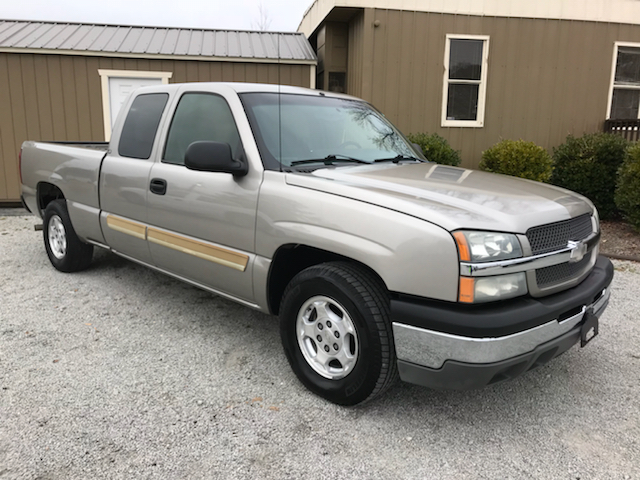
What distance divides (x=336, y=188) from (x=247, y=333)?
1686 mm

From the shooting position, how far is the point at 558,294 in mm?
2631

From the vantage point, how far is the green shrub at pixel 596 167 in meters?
8.17

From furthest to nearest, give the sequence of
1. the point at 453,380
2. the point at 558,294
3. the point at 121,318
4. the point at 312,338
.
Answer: the point at 121,318 → the point at 312,338 → the point at 558,294 → the point at 453,380

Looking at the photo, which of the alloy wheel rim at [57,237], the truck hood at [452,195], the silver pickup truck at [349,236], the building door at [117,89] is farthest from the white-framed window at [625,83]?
the alloy wheel rim at [57,237]

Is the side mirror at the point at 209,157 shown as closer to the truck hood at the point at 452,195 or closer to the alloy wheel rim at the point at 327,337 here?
the truck hood at the point at 452,195

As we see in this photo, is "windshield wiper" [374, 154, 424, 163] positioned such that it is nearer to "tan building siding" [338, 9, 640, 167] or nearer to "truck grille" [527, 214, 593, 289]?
"truck grille" [527, 214, 593, 289]

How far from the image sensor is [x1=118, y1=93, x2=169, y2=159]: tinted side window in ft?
13.5

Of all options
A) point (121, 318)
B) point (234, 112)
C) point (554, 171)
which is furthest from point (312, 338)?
point (554, 171)

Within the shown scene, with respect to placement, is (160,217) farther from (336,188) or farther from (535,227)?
(535,227)

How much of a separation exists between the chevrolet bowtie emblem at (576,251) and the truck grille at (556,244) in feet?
0.08

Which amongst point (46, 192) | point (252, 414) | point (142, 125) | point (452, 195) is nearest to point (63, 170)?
point (46, 192)

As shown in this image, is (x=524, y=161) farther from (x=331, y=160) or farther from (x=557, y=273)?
(x=557, y=273)

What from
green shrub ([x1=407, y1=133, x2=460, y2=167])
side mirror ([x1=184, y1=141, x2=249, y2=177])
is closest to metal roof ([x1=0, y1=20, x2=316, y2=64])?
green shrub ([x1=407, y1=133, x2=460, y2=167])

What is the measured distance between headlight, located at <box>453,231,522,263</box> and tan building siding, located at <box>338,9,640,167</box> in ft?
24.1
